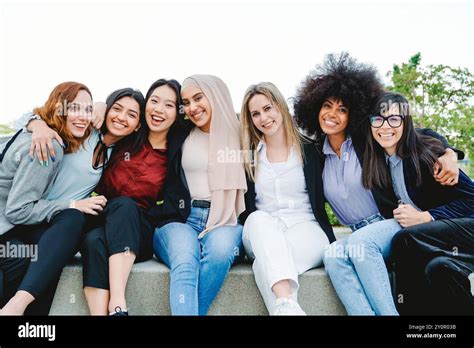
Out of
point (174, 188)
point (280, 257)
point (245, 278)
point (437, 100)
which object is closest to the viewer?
point (280, 257)

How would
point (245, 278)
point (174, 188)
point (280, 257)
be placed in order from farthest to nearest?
point (174, 188) → point (245, 278) → point (280, 257)

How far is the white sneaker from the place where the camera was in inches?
98.3

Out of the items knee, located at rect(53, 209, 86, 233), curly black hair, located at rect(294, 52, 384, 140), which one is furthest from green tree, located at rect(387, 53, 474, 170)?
knee, located at rect(53, 209, 86, 233)

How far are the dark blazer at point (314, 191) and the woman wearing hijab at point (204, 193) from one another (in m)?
0.06

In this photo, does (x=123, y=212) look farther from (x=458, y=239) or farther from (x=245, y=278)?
(x=458, y=239)

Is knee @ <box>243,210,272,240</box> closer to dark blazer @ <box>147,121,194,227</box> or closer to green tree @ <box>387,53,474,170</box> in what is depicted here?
dark blazer @ <box>147,121,194,227</box>

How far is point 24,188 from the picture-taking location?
2.78 m

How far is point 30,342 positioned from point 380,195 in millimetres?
2221

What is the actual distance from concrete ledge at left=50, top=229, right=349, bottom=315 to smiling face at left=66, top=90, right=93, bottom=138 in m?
0.84

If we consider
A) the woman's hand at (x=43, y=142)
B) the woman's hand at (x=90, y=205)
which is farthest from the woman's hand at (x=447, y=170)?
the woman's hand at (x=43, y=142)

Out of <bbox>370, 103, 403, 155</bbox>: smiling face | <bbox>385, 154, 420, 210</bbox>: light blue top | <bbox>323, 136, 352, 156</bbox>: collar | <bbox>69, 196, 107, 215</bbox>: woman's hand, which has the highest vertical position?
<bbox>370, 103, 403, 155</bbox>: smiling face

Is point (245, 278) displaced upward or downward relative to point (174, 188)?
downward

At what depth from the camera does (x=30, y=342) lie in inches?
107

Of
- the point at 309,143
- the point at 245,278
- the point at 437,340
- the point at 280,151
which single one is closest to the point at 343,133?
the point at 309,143
